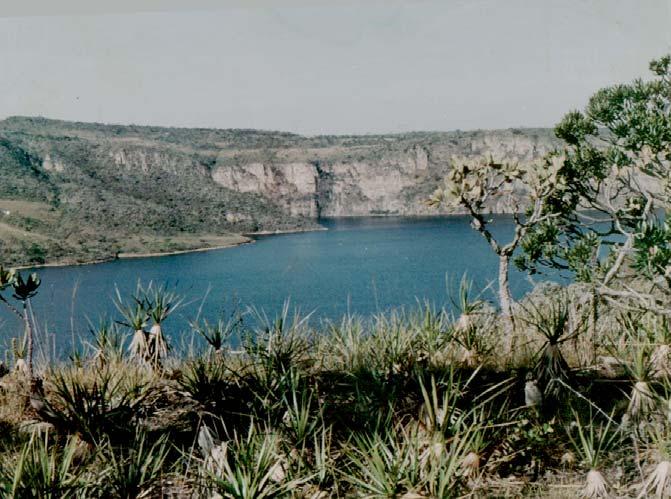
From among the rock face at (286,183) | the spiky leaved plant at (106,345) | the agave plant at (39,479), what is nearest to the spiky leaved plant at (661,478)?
the agave plant at (39,479)

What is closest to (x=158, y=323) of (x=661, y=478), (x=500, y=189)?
(x=500, y=189)

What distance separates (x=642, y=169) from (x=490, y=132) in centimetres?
12433

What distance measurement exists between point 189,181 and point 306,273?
66.1 m

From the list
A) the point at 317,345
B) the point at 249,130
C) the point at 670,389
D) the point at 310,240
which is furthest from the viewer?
the point at 249,130

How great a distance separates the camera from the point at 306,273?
184 feet

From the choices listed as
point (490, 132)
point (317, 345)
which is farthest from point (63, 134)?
point (317, 345)

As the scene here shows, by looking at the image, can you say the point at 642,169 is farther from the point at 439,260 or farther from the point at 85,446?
the point at 439,260

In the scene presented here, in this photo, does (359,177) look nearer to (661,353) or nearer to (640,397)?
(661,353)

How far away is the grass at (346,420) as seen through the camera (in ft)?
9.80

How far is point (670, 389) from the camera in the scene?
3531 millimetres

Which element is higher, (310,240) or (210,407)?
(210,407)

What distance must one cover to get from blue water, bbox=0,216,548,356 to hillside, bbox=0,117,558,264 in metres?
5.53

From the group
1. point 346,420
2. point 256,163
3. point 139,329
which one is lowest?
point 346,420

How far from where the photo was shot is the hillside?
71438 millimetres
